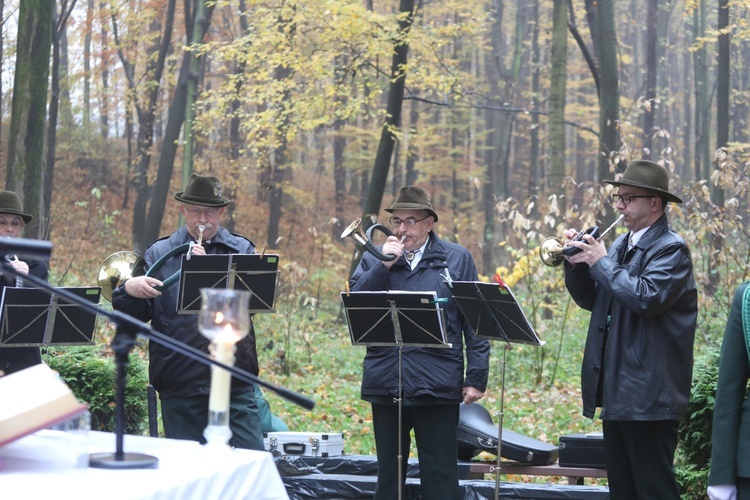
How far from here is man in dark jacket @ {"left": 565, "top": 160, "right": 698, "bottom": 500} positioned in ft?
15.6

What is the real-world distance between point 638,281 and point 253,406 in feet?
8.08

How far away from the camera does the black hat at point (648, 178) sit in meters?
4.97

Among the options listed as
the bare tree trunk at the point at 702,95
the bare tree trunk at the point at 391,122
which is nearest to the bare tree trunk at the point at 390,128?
the bare tree trunk at the point at 391,122

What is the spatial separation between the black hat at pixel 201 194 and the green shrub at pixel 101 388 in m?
2.31

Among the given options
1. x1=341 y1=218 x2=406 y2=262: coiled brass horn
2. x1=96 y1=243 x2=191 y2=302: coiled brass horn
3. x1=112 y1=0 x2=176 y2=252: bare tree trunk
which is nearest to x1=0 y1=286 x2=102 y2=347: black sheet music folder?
x1=96 y1=243 x2=191 y2=302: coiled brass horn

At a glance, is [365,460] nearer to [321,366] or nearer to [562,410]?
[562,410]

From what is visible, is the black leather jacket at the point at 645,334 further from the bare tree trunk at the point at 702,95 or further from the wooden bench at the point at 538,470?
the bare tree trunk at the point at 702,95

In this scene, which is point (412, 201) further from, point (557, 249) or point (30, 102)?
point (30, 102)

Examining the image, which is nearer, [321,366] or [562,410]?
[562,410]

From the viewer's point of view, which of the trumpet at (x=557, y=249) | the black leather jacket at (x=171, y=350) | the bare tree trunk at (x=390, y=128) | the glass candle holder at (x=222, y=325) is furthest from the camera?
the bare tree trunk at (x=390, y=128)

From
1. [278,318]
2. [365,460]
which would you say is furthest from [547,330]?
[365,460]

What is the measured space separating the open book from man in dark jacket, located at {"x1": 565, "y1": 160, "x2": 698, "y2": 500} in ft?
10.3

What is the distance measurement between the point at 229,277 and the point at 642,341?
7.51 feet

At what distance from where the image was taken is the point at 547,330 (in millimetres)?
13062
